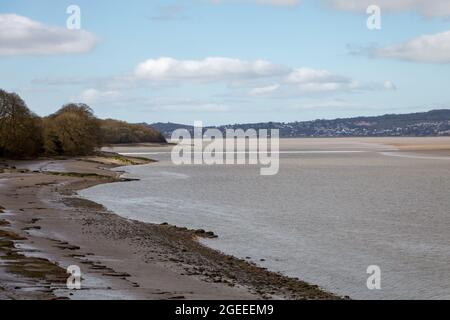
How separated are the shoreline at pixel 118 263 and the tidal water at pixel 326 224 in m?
1.86

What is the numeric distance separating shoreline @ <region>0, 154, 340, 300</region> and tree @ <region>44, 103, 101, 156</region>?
6755 centimetres

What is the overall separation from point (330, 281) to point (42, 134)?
85276 millimetres

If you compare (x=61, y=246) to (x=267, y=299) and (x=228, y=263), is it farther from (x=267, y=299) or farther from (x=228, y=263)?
(x=267, y=299)

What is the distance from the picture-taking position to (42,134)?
9825cm

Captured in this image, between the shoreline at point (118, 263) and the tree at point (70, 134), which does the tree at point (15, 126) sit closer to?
the tree at point (70, 134)

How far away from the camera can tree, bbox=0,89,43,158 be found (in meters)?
83.5

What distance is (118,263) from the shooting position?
19.6m

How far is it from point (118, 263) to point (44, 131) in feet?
276
